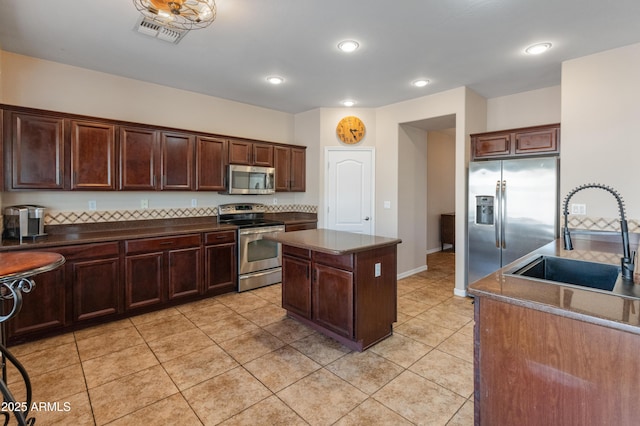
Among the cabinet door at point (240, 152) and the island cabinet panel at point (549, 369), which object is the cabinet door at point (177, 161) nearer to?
the cabinet door at point (240, 152)

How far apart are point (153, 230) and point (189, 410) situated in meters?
2.36

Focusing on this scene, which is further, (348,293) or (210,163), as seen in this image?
(210,163)

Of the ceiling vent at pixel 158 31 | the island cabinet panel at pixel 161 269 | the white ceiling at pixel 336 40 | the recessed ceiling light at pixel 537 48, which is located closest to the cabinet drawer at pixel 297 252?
the island cabinet panel at pixel 161 269

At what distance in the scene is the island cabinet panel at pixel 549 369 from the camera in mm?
1063

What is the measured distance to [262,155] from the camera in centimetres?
480

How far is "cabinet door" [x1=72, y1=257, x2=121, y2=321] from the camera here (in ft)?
9.93

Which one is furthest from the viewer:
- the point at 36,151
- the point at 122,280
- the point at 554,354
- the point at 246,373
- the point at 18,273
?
the point at 122,280

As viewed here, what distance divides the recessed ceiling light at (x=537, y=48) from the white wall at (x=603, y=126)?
1.58 feet

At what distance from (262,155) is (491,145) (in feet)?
10.6

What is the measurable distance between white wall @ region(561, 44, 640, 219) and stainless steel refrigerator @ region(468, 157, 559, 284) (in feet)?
0.70

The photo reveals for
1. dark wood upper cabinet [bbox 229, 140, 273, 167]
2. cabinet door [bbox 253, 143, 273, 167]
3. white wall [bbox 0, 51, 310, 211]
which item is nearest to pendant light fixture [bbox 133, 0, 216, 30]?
white wall [bbox 0, 51, 310, 211]

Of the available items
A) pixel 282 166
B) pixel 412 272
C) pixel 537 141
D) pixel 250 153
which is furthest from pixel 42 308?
pixel 537 141

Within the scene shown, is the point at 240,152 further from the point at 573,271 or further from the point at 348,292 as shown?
the point at 573,271

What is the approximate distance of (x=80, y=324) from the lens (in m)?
3.07
